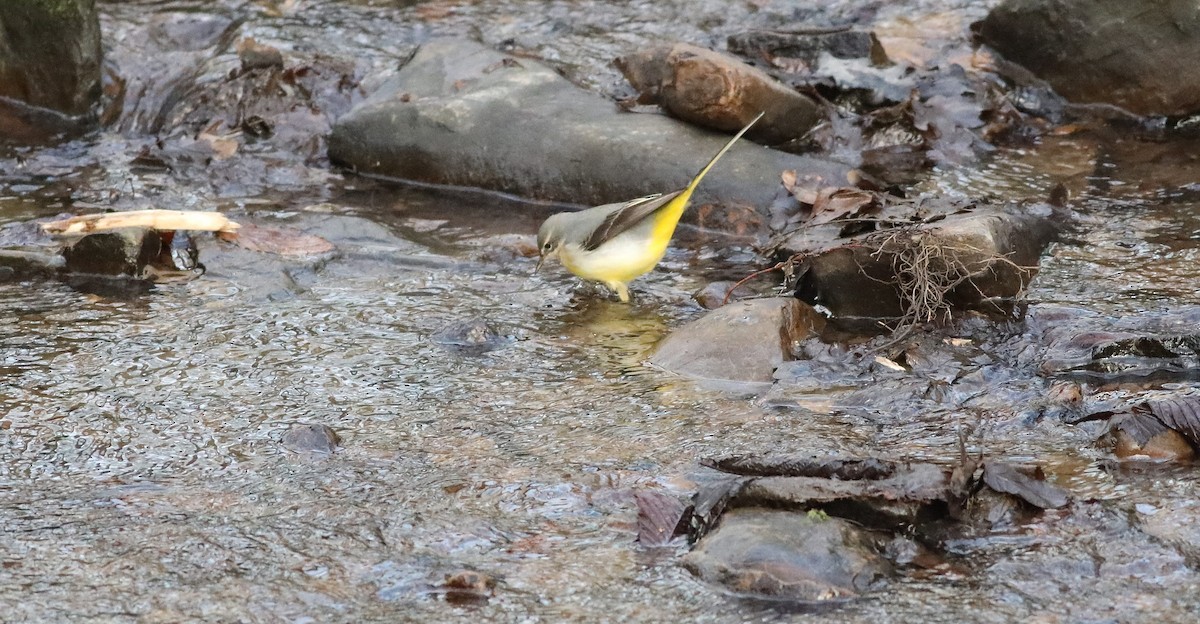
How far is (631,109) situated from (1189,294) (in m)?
3.61

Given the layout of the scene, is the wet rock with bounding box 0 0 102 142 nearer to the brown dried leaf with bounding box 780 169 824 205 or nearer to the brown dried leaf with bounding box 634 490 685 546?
the brown dried leaf with bounding box 780 169 824 205

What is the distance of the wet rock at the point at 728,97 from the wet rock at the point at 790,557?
4.17m

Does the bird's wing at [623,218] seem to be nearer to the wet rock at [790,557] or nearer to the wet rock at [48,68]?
the wet rock at [790,557]

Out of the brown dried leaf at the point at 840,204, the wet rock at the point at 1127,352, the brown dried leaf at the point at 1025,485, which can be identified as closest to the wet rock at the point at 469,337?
the brown dried leaf at the point at 840,204

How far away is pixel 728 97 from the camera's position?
712 cm

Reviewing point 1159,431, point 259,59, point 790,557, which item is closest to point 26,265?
point 259,59

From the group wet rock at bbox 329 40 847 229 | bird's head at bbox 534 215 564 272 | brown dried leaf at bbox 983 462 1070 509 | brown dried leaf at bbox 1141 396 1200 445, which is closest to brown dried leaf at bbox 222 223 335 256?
bird's head at bbox 534 215 564 272

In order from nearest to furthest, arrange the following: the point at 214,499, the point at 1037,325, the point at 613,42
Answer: the point at 214,499, the point at 1037,325, the point at 613,42

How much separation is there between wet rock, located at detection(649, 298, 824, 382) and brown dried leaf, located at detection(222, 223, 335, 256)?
7.30ft

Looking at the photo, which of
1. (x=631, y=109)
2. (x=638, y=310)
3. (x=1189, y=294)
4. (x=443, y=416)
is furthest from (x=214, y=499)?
(x=631, y=109)

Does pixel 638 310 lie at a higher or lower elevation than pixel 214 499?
lower

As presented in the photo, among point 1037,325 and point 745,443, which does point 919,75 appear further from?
point 745,443

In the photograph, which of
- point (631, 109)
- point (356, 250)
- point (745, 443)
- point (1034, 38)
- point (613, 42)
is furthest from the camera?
point (613, 42)

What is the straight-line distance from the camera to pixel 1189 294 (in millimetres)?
5375
